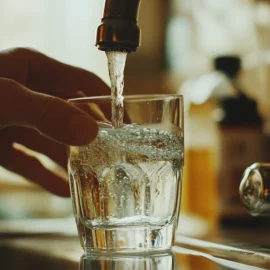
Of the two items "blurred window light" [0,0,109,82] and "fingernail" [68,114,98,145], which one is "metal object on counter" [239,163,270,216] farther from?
"blurred window light" [0,0,109,82]

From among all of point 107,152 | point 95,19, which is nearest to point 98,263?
point 107,152

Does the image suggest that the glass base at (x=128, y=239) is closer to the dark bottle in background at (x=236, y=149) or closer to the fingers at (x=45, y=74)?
the fingers at (x=45, y=74)

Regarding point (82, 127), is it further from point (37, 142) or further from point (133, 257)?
point (37, 142)

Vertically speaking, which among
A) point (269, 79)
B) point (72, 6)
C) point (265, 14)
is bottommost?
point (269, 79)

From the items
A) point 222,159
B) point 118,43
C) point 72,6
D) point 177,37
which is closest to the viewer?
point 118,43

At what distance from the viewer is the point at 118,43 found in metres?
0.49

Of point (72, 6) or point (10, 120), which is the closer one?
point (10, 120)

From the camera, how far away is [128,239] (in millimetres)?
538

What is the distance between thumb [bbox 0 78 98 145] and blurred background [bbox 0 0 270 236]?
754 millimetres

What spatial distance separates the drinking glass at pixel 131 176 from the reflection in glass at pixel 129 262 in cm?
1

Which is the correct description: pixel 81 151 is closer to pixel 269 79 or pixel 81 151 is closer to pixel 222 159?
pixel 222 159

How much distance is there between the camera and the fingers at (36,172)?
80cm

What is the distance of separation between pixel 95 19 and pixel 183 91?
1.69ft

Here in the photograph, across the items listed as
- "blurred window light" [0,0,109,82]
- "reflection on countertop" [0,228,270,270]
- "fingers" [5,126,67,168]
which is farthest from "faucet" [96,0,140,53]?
"blurred window light" [0,0,109,82]
